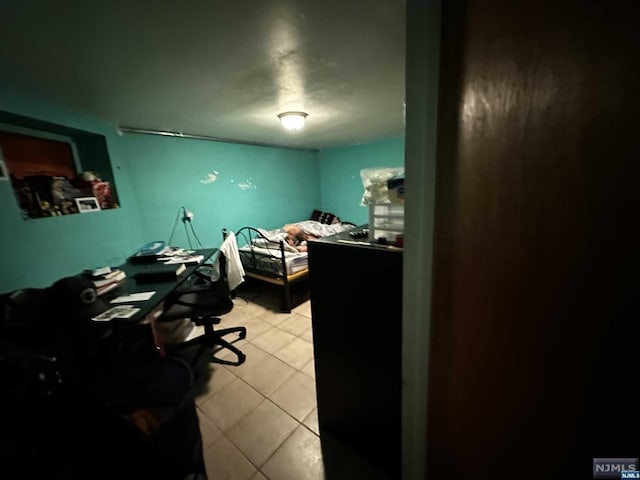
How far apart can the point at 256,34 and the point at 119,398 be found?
1.60 m

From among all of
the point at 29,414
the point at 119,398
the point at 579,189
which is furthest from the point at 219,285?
the point at 579,189

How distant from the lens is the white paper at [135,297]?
1452 mm

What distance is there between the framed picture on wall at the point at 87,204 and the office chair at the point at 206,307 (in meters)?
1.12

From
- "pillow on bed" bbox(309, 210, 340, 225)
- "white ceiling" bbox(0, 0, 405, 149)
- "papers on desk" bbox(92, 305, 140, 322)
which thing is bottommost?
"papers on desk" bbox(92, 305, 140, 322)

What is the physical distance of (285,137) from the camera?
3482 mm

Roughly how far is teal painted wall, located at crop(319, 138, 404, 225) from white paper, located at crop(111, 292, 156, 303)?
12.0 feet

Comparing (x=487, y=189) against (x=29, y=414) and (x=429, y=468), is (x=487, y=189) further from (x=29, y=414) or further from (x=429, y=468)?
(x=29, y=414)

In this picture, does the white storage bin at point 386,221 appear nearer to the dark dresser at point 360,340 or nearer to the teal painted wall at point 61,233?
the dark dresser at point 360,340

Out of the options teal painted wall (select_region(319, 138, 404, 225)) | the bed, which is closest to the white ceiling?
the bed

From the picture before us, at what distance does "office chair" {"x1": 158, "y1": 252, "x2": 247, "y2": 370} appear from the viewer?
6.06ft

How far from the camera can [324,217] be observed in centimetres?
499

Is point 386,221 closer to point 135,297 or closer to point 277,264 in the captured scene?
point 135,297

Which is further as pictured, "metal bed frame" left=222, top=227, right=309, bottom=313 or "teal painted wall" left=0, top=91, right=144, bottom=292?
"metal bed frame" left=222, top=227, right=309, bottom=313

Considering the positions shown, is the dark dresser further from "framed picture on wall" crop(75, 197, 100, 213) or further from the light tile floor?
"framed picture on wall" crop(75, 197, 100, 213)
